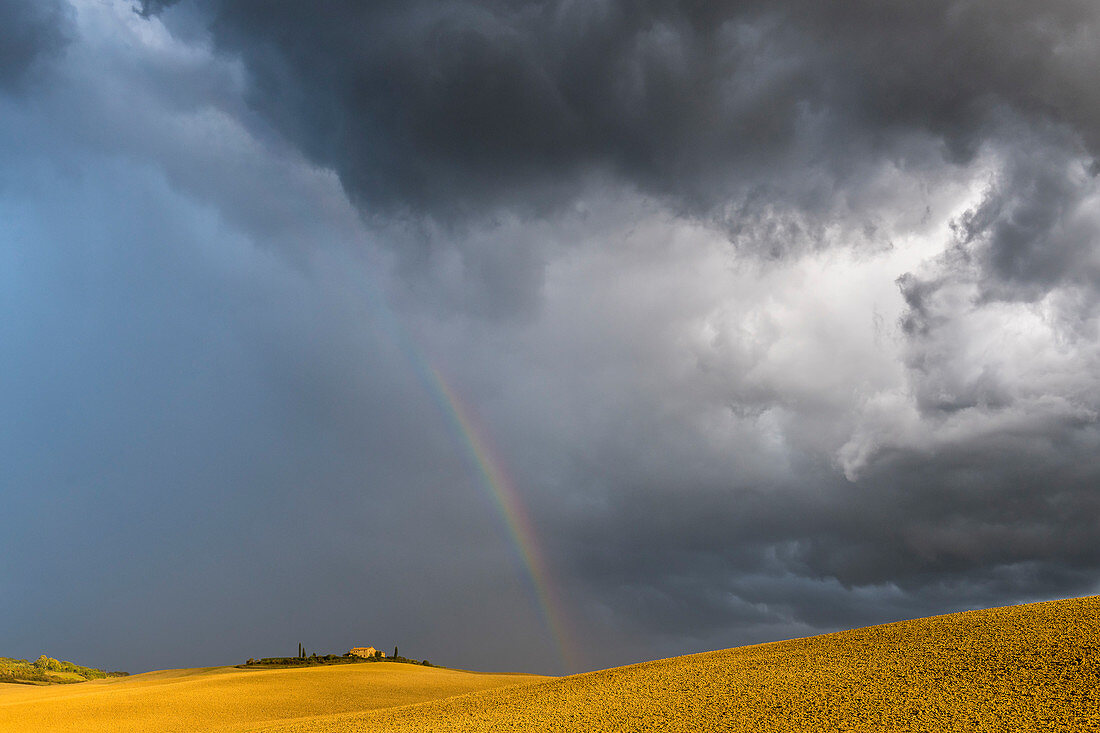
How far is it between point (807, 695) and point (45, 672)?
211ft

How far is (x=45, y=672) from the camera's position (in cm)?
5828

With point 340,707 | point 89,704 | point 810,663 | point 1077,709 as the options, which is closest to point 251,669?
point 89,704

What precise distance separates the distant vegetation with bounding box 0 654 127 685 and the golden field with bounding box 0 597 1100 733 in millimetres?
27940

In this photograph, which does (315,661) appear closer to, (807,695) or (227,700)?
(227,700)

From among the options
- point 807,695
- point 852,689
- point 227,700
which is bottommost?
point 807,695

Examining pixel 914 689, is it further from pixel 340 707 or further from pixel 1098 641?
pixel 340 707

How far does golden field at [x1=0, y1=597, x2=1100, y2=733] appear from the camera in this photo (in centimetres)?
1451

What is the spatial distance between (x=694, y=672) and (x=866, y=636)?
5.47 metres

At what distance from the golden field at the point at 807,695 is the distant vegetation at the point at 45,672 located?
2794 centimetres

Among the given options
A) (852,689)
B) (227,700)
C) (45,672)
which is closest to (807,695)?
(852,689)

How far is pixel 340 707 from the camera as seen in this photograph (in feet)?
105

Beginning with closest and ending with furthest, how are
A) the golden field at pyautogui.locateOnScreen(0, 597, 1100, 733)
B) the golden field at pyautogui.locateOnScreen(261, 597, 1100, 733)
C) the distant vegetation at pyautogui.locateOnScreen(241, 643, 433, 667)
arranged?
the golden field at pyautogui.locateOnScreen(261, 597, 1100, 733), the golden field at pyautogui.locateOnScreen(0, 597, 1100, 733), the distant vegetation at pyautogui.locateOnScreen(241, 643, 433, 667)

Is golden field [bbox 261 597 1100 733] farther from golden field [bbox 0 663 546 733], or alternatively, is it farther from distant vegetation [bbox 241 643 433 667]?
distant vegetation [bbox 241 643 433 667]

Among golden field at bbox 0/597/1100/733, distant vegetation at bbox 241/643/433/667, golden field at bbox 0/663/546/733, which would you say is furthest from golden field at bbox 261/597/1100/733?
distant vegetation at bbox 241/643/433/667
